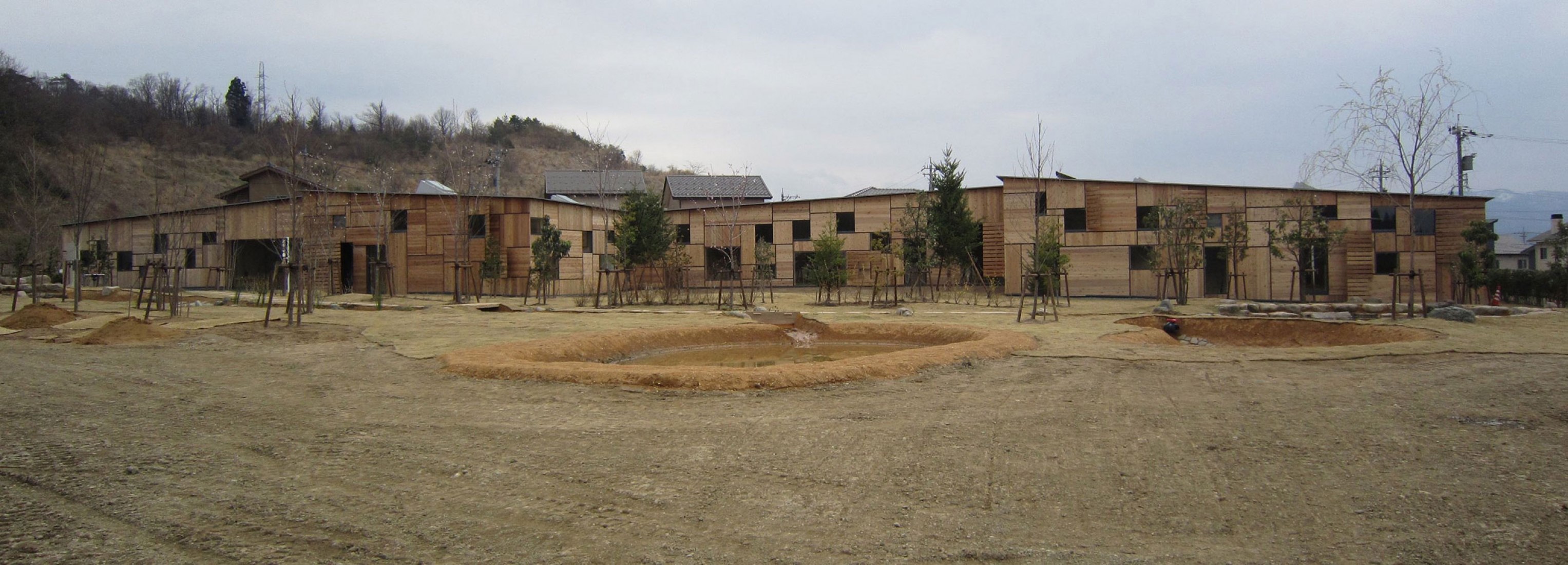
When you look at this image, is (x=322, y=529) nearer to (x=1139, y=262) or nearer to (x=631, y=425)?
(x=631, y=425)

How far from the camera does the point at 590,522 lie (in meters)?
3.89

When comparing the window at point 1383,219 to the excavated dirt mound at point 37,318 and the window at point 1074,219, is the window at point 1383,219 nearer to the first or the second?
the window at point 1074,219

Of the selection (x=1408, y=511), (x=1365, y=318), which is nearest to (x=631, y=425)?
(x=1408, y=511)

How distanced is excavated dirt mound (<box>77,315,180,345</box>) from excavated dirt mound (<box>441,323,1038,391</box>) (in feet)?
15.6

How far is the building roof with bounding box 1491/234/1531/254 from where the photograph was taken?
4088 centimetres

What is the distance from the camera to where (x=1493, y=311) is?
14945 mm

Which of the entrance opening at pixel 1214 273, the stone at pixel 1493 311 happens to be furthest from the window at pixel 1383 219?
the stone at pixel 1493 311

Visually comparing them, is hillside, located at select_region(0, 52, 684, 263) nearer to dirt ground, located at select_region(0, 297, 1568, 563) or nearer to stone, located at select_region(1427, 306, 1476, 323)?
dirt ground, located at select_region(0, 297, 1568, 563)

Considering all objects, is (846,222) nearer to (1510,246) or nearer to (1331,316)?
(1331,316)

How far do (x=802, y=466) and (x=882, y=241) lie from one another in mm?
18154

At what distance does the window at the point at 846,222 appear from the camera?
29094 millimetres

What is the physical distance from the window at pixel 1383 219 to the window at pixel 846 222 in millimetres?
16597

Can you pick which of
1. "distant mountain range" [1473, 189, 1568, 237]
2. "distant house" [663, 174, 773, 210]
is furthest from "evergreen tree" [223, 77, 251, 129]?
"distant mountain range" [1473, 189, 1568, 237]

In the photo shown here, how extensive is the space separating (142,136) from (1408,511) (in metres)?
66.7
